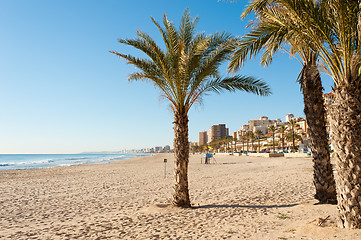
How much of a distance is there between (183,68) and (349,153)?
4911 mm

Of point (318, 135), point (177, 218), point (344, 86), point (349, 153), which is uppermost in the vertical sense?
point (344, 86)

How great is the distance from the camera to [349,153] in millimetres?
4348

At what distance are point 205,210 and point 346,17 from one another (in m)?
6.19

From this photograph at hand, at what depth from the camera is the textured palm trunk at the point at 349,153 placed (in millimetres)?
4316

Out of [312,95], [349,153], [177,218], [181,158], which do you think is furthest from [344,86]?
[177,218]

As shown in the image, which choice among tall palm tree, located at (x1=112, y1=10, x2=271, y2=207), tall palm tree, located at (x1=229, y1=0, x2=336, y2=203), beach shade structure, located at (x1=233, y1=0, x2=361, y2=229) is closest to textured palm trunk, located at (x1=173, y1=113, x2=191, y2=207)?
tall palm tree, located at (x1=112, y1=10, x2=271, y2=207)

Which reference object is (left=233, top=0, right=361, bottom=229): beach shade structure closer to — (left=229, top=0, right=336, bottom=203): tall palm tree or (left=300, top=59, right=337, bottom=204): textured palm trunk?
(left=229, top=0, right=336, bottom=203): tall palm tree

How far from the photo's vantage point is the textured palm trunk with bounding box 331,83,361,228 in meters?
4.32

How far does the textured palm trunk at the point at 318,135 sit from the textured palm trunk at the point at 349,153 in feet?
8.11

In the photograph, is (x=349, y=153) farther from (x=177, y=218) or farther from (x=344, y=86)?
(x=177, y=218)

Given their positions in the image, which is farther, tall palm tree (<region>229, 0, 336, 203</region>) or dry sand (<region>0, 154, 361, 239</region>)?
tall palm tree (<region>229, 0, 336, 203</region>)

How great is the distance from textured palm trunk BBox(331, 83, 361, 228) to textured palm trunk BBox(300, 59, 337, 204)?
2.47m

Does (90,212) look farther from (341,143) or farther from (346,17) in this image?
(346,17)

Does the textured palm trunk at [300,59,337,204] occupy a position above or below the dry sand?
above
